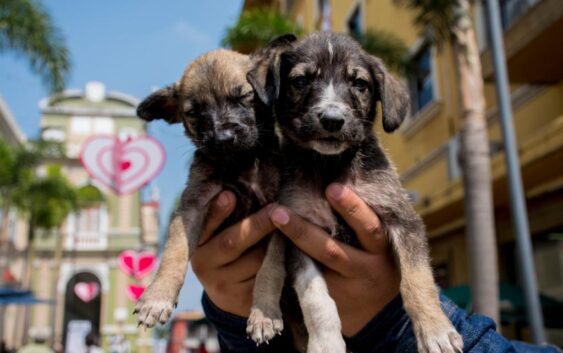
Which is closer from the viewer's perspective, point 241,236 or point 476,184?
point 241,236

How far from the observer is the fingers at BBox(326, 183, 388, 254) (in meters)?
2.82

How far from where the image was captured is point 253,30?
1398 centimetres

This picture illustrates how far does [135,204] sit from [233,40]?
3036 centimetres

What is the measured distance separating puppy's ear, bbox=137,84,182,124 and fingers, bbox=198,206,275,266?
3.32 ft

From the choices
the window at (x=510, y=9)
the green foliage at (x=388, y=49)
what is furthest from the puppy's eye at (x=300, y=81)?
the green foliage at (x=388, y=49)

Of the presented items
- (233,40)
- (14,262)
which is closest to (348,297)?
(233,40)

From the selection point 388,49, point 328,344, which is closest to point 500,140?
point 388,49

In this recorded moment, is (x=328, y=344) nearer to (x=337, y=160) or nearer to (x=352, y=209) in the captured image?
(x=352, y=209)

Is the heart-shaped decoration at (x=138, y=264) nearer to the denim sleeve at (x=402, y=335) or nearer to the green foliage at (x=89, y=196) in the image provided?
the denim sleeve at (x=402, y=335)

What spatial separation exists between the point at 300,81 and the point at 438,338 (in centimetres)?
142

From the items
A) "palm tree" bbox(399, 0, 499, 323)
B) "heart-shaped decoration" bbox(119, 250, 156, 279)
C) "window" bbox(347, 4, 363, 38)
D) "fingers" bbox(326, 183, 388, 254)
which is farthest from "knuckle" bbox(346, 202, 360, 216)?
"window" bbox(347, 4, 363, 38)

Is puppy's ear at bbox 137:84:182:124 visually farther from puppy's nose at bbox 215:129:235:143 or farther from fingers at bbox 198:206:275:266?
fingers at bbox 198:206:275:266

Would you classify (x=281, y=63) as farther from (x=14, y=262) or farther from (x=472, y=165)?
(x=14, y=262)

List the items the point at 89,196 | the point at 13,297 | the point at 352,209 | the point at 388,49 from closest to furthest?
1. the point at 352,209
2. the point at 388,49
3. the point at 13,297
4. the point at 89,196
